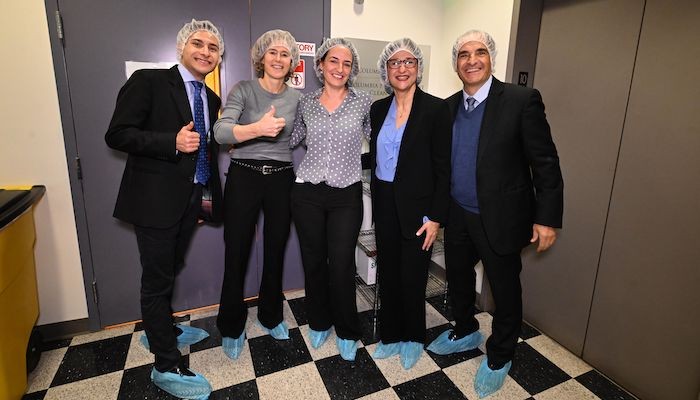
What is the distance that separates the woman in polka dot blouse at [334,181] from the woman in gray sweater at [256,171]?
0.09m

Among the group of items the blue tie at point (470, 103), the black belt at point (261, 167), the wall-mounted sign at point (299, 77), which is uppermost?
the wall-mounted sign at point (299, 77)

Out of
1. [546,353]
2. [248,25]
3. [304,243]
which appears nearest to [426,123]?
[304,243]

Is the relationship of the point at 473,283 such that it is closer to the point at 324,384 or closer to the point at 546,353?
the point at 546,353

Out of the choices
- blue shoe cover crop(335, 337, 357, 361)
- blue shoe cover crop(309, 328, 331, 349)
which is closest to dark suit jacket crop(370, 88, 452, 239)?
blue shoe cover crop(335, 337, 357, 361)

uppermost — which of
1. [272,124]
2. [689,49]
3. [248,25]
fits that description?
[248,25]

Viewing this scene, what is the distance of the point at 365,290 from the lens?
2.49 meters

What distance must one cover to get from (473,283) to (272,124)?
1318mm

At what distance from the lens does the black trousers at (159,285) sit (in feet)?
5.09

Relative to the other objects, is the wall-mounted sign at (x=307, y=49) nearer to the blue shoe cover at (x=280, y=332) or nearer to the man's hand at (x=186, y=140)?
the man's hand at (x=186, y=140)

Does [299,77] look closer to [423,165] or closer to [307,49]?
[307,49]

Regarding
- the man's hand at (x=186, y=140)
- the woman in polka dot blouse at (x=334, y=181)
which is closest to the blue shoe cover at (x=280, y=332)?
the woman in polka dot blouse at (x=334, y=181)

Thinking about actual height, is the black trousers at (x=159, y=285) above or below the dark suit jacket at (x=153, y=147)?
below

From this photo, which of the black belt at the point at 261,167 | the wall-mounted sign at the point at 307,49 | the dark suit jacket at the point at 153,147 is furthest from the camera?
the wall-mounted sign at the point at 307,49

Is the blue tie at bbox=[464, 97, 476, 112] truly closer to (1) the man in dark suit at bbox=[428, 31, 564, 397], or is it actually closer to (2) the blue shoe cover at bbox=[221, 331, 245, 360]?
(1) the man in dark suit at bbox=[428, 31, 564, 397]
